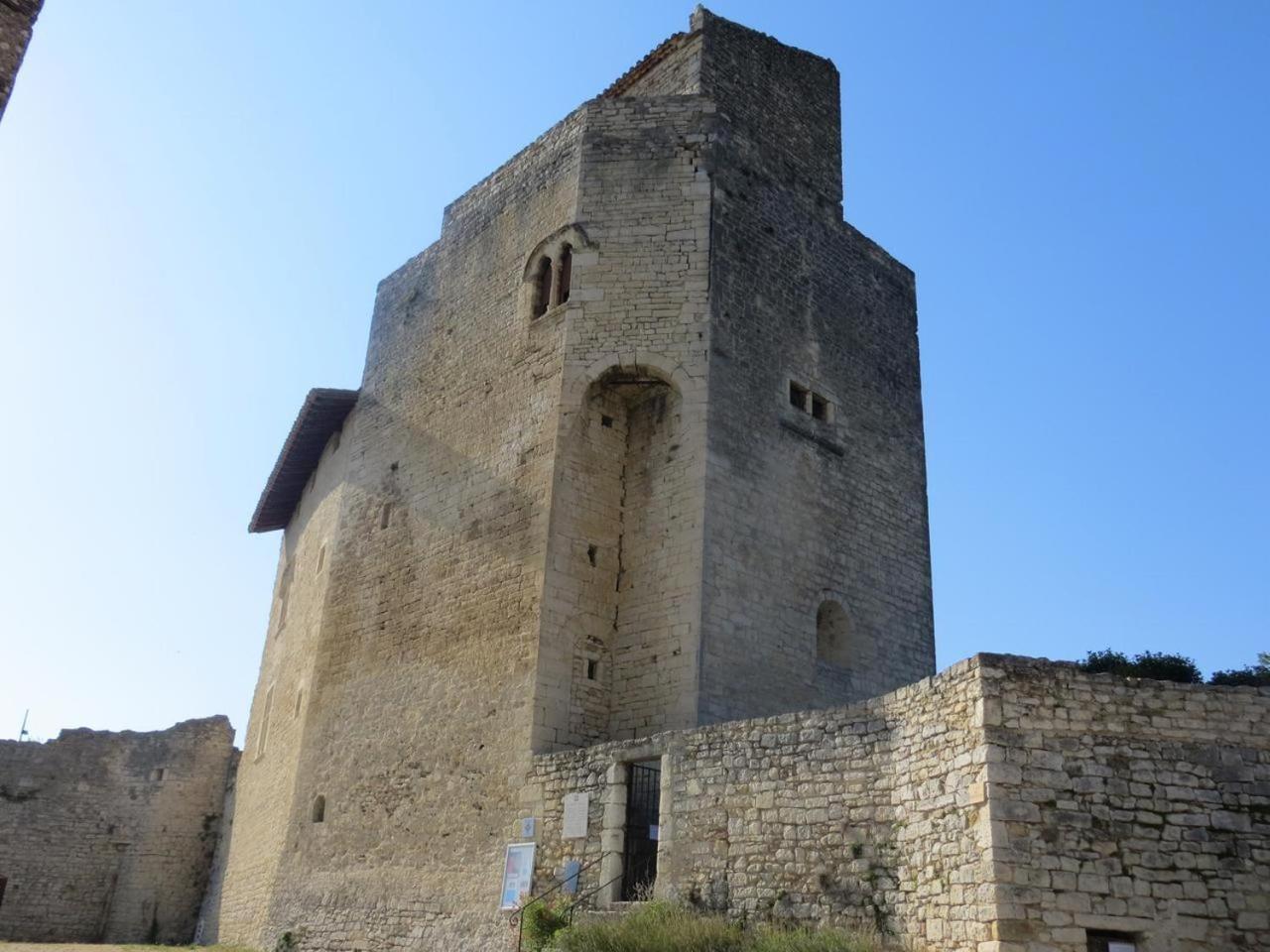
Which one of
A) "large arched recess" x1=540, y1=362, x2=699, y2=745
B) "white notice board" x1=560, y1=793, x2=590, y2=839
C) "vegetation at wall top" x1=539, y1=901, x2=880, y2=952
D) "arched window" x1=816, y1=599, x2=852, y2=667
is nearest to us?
"vegetation at wall top" x1=539, y1=901, x2=880, y2=952

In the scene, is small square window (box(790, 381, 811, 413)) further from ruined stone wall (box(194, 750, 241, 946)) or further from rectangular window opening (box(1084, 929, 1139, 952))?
ruined stone wall (box(194, 750, 241, 946))

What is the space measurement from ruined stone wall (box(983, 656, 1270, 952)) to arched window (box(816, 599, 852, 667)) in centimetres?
534

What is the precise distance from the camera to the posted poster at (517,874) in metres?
10.3

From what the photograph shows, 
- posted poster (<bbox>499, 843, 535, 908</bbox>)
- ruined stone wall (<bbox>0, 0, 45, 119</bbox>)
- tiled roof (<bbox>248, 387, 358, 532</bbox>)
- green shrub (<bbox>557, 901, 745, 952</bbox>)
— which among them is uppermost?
tiled roof (<bbox>248, 387, 358, 532</bbox>)

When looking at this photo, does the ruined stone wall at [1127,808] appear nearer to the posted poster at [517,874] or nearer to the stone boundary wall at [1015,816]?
the stone boundary wall at [1015,816]

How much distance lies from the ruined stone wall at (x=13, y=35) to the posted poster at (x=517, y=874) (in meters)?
7.25

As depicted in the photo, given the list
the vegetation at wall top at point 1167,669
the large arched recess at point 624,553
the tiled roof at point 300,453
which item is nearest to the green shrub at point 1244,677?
the vegetation at wall top at point 1167,669

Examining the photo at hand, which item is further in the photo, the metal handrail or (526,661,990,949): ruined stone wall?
the metal handrail

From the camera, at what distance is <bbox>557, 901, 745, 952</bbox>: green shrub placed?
26.6 feet

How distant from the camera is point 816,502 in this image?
13195 mm

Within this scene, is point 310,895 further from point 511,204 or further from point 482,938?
point 511,204

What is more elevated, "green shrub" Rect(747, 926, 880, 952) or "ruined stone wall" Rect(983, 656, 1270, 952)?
"ruined stone wall" Rect(983, 656, 1270, 952)

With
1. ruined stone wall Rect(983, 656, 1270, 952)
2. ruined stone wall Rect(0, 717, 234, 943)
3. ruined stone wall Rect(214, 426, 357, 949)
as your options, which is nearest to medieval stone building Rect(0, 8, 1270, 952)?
ruined stone wall Rect(983, 656, 1270, 952)

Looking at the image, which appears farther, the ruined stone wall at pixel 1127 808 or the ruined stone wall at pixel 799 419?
the ruined stone wall at pixel 799 419
